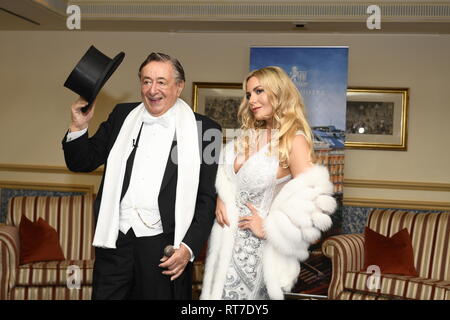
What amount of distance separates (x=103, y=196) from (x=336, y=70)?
9.33 feet

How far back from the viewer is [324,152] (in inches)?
187

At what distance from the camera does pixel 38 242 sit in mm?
4387

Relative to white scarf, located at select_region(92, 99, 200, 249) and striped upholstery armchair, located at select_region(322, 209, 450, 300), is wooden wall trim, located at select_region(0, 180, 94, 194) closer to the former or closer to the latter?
striped upholstery armchair, located at select_region(322, 209, 450, 300)

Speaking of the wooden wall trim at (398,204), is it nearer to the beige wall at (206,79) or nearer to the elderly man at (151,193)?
the beige wall at (206,79)

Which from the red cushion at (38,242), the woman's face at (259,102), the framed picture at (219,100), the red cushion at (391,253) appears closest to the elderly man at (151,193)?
the woman's face at (259,102)

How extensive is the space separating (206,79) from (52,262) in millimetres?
2239

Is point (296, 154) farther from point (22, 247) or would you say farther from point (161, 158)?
point (22, 247)

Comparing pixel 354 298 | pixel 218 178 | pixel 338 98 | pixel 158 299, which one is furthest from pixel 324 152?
pixel 158 299

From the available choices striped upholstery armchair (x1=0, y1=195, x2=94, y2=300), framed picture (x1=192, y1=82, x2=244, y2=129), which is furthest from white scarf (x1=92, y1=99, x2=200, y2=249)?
framed picture (x1=192, y1=82, x2=244, y2=129)

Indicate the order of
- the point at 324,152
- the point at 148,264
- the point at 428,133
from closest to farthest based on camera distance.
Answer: the point at 148,264, the point at 324,152, the point at 428,133

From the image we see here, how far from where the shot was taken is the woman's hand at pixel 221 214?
2512 mm

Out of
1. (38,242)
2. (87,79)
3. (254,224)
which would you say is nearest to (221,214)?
(254,224)

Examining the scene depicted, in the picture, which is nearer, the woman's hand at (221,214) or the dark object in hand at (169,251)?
the dark object in hand at (169,251)

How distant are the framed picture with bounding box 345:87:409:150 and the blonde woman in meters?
3.00
